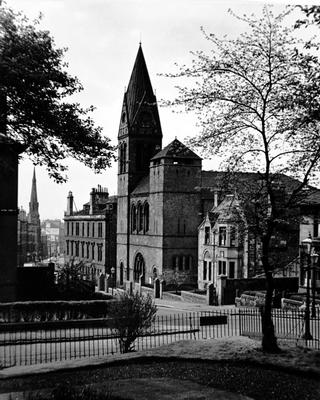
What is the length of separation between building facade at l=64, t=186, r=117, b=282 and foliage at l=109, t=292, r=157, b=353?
234 cm

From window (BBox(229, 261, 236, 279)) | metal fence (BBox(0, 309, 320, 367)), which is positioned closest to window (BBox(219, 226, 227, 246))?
window (BBox(229, 261, 236, 279))

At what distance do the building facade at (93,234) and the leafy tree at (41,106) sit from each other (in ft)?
3.04

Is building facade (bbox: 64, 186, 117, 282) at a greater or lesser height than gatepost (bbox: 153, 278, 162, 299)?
greater

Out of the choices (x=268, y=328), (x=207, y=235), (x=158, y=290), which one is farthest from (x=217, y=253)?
(x=268, y=328)

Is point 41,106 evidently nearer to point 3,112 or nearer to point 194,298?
point 3,112

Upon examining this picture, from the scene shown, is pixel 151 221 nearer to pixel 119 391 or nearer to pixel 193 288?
pixel 193 288

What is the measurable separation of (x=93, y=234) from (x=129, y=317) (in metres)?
13.3

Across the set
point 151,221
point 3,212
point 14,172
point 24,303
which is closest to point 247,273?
point 151,221

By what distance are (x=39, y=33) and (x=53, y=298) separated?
1463 centimetres

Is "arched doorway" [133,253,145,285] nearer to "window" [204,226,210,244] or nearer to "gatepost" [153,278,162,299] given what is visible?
"window" [204,226,210,244]

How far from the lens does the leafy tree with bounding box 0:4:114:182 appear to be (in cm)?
839

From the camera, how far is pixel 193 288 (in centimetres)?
3578

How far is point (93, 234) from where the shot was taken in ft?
81.0

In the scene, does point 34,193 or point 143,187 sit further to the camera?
point 143,187
